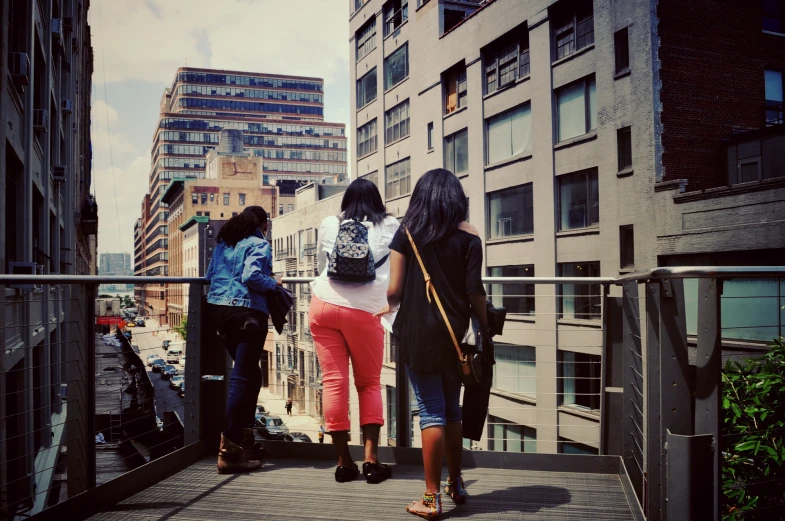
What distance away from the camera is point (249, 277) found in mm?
3719

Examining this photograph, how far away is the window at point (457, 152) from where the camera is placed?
22.4 m

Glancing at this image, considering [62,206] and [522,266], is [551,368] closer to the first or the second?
[522,266]

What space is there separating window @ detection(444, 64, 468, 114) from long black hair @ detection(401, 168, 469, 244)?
20.2m

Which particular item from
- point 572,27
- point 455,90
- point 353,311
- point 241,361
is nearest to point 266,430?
point 241,361

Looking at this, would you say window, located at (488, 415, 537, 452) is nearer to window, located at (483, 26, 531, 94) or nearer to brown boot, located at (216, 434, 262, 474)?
window, located at (483, 26, 531, 94)

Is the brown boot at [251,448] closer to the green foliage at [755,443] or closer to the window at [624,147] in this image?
the green foliage at [755,443]

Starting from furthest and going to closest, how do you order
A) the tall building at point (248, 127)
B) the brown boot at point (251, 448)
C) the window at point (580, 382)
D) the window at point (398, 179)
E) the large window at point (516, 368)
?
the tall building at point (248, 127) < the window at point (398, 179) < the large window at point (516, 368) < the window at point (580, 382) < the brown boot at point (251, 448)

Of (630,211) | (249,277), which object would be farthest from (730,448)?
(630,211)

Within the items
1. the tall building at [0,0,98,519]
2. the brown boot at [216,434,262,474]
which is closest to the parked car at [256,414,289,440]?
the brown boot at [216,434,262,474]

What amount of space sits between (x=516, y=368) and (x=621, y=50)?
9077 millimetres

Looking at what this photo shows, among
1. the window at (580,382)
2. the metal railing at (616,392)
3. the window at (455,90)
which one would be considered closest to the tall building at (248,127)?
the window at (455,90)

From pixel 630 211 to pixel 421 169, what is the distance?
1111 centimetres

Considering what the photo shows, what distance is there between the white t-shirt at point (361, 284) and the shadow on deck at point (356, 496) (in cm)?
98

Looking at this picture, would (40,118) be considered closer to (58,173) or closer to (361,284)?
(58,173)
